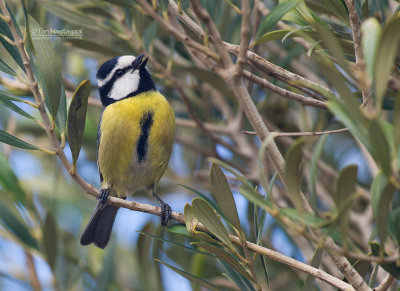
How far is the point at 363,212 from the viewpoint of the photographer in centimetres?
263

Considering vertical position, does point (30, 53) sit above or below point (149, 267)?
above

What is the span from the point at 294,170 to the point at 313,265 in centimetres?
42

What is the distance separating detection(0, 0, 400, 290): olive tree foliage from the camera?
97 cm

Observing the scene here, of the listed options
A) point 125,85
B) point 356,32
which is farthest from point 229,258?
point 125,85

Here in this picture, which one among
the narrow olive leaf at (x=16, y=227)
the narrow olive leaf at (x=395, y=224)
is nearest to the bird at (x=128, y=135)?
the narrow olive leaf at (x=16, y=227)

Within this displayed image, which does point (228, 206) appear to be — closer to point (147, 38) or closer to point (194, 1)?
point (194, 1)

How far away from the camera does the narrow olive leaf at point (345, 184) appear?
3.13 feet

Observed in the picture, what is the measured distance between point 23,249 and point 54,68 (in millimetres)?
1056

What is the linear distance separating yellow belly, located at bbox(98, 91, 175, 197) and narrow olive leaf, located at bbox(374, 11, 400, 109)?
1712mm

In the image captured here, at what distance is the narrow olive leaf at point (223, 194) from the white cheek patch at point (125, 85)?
4.93ft

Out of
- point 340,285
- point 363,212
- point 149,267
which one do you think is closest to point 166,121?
point 149,267

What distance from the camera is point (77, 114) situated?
1.45m

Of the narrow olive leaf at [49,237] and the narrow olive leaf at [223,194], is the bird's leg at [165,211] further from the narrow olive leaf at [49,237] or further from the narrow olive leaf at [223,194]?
the narrow olive leaf at [223,194]

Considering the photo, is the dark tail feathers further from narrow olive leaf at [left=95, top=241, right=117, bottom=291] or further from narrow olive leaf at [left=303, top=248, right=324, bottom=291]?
narrow olive leaf at [left=303, top=248, right=324, bottom=291]
